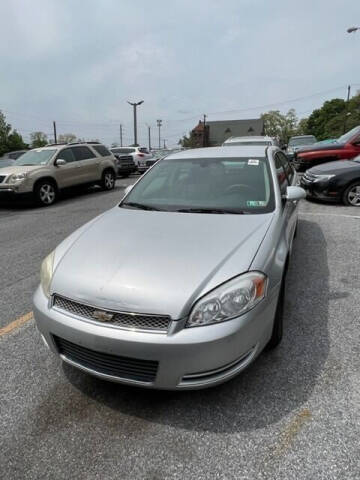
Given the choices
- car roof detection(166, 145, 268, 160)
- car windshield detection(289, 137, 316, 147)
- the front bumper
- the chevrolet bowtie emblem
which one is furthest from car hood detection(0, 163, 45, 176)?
car windshield detection(289, 137, 316, 147)

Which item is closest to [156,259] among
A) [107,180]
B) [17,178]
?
[17,178]

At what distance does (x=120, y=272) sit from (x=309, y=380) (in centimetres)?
151

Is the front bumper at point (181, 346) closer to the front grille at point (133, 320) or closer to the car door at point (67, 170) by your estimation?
the front grille at point (133, 320)

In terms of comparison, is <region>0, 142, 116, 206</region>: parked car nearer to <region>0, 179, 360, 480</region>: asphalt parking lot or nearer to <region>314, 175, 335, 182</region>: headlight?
<region>0, 179, 360, 480</region>: asphalt parking lot

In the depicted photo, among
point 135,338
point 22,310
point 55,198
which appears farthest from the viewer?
point 55,198

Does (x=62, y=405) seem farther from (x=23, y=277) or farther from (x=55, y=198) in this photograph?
(x=55, y=198)

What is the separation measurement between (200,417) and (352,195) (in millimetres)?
7258

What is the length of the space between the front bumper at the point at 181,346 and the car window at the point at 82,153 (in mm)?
9744

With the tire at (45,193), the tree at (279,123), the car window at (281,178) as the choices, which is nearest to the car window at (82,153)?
the tire at (45,193)

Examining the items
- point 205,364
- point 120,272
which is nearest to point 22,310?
point 120,272

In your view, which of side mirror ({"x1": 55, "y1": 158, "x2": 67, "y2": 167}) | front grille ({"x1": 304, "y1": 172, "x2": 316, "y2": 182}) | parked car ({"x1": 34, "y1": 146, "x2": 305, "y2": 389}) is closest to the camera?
parked car ({"x1": 34, "y1": 146, "x2": 305, "y2": 389})

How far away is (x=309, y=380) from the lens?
2293 millimetres

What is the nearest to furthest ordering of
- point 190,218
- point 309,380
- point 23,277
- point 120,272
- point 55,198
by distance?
point 120,272 → point 309,380 → point 190,218 → point 23,277 → point 55,198

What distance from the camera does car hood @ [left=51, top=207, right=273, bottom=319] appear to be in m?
1.91
